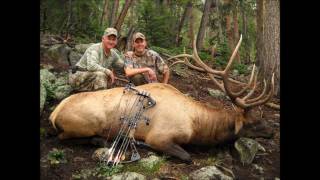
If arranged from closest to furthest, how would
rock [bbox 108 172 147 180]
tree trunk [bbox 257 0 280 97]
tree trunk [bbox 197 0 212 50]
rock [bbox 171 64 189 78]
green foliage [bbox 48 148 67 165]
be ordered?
rock [bbox 108 172 147 180] → green foliage [bbox 48 148 67 165] → rock [bbox 171 64 189 78] → tree trunk [bbox 257 0 280 97] → tree trunk [bbox 197 0 212 50]

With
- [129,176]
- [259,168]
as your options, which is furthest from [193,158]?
[129,176]

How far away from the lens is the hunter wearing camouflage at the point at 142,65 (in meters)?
7.18

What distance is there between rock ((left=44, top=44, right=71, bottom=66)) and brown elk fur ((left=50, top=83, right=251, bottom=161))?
2.08 meters

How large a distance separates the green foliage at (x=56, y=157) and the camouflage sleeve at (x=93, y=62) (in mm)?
1598

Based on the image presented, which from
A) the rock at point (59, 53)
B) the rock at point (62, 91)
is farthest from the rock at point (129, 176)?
the rock at point (59, 53)

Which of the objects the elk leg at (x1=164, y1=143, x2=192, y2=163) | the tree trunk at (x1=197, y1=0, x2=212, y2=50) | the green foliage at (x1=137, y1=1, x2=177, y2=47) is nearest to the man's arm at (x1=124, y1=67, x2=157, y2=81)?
the elk leg at (x1=164, y1=143, x2=192, y2=163)

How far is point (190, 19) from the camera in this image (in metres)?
18.6

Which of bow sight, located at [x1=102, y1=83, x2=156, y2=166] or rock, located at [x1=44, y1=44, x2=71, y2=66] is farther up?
rock, located at [x1=44, y1=44, x2=71, y2=66]

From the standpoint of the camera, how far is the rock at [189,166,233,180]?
5.58 metres

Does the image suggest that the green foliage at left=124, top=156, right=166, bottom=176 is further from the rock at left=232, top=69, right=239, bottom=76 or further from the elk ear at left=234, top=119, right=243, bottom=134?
the rock at left=232, top=69, right=239, bottom=76

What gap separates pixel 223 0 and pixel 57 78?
10.1 metres

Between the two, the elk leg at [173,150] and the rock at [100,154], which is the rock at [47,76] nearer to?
the rock at [100,154]
